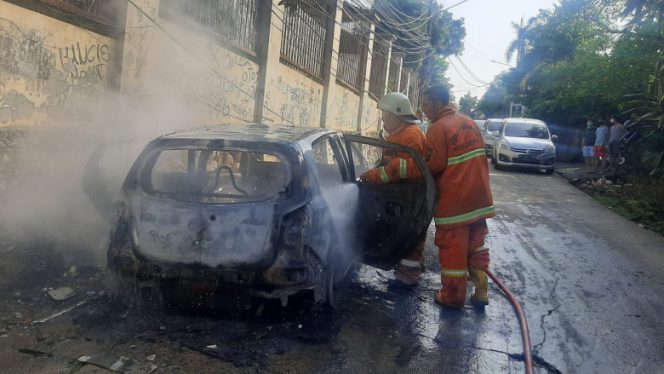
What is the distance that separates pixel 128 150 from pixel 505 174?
40.9ft

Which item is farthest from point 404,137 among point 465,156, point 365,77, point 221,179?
point 365,77

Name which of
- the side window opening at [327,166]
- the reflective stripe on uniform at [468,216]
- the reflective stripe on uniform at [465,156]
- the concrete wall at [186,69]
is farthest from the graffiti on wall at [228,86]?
the reflective stripe on uniform at [468,216]

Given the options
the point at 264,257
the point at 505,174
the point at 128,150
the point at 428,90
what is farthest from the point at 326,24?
the point at 264,257

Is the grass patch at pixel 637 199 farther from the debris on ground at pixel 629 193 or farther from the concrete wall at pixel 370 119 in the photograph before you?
the concrete wall at pixel 370 119

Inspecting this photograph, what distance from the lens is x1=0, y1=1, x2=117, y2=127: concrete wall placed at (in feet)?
16.8

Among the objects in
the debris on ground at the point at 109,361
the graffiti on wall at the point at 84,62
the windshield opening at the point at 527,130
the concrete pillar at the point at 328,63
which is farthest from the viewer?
the windshield opening at the point at 527,130

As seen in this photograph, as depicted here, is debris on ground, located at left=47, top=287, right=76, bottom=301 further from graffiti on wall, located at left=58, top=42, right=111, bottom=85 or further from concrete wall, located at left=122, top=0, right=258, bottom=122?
concrete wall, located at left=122, top=0, right=258, bottom=122

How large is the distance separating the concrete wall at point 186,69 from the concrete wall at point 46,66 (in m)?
0.35

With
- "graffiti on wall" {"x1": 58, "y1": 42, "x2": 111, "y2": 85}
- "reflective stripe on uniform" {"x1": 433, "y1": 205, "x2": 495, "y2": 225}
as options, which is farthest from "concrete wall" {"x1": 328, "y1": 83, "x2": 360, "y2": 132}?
"reflective stripe on uniform" {"x1": 433, "y1": 205, "x2": 495, "y2": 225}

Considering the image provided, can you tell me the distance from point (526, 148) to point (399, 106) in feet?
42.6

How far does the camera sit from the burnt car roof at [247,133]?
3.79 m

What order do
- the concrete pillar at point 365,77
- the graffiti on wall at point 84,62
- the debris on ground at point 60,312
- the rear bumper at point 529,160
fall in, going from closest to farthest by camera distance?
the debris on ground at point 60,312, the graffiti on wall at point 84,62, the rear bumper at point 529,160, the concrete pillar at point 365,77

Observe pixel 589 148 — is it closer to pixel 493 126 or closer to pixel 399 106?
pixel 493 126

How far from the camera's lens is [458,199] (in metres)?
4.27
